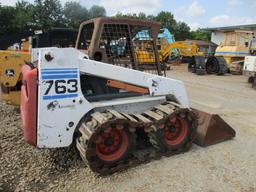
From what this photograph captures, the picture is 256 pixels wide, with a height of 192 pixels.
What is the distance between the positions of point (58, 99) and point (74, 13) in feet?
143

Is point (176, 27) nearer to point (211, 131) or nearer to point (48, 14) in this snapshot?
point (48, 14)

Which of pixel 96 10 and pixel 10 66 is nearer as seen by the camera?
pixel 10 66

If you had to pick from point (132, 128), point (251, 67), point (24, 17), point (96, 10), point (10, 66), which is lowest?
point (132, 128)

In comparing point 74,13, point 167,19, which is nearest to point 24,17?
point 74,13

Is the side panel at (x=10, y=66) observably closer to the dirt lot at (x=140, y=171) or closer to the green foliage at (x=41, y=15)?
the dirt lot at (x=140, y=171)

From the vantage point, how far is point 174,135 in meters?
4.10

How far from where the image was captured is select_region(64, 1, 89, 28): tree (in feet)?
137

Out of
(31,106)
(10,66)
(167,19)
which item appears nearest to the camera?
(31,106)

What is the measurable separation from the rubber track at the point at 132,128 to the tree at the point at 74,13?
3894 centimetres

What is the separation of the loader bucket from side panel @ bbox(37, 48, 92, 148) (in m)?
2.17

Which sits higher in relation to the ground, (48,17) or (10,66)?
(48,17)

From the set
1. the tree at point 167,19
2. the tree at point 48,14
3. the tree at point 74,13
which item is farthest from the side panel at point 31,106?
the tree at point 167,19

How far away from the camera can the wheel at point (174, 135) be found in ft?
12.6

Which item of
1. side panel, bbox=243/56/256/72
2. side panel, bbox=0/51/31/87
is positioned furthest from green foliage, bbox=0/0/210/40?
side panel, bbox=0/51/31/87
